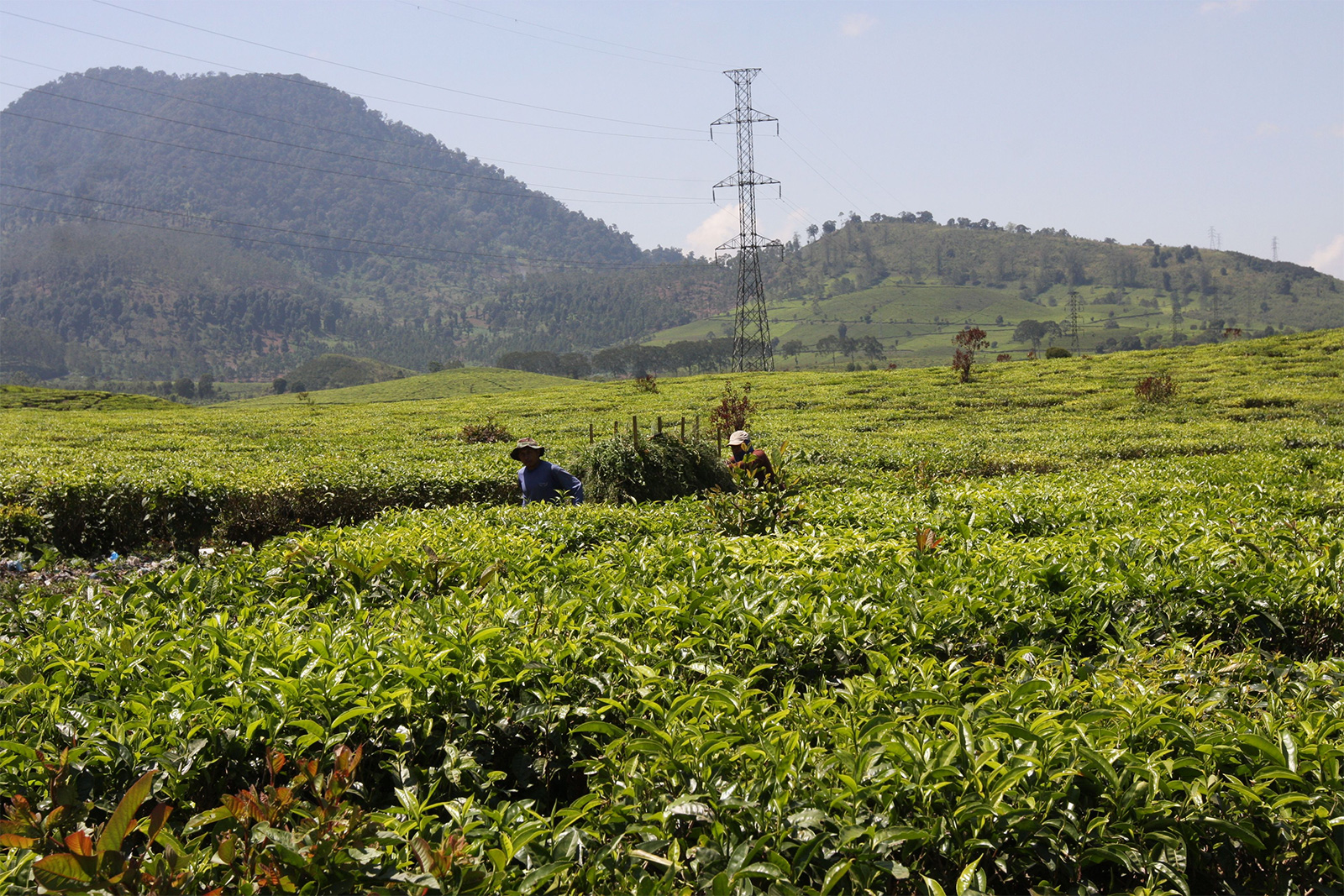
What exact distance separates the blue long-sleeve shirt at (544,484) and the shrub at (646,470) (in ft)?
2.32

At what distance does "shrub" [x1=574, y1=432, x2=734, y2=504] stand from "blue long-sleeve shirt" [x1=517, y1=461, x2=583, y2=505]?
2.32ft

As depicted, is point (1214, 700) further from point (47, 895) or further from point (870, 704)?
point (47, 895)

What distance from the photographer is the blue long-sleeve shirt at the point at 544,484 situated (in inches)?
370

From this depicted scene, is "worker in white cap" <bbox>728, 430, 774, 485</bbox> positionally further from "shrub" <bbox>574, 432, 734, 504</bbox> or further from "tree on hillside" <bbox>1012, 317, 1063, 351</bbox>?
"tree on hillside" <bbox>1012, 317, 1063, 351</bbox>

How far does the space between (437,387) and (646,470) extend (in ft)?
219

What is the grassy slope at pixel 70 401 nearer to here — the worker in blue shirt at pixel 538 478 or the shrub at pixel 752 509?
the worker in blue shirt at pixel 538 478

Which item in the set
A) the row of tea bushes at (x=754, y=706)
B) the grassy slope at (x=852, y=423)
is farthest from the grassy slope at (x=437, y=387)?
the row of tea bushes at (x=754, y=706)

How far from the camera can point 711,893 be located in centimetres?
204

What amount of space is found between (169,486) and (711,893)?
10.1m

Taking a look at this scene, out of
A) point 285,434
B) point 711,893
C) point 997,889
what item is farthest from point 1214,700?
point 285,434

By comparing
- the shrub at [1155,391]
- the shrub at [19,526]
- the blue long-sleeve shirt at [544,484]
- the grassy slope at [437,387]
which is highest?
the grassy slope at [437,387]

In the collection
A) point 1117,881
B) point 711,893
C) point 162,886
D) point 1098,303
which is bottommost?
point 1117,881

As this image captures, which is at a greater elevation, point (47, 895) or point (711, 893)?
point (47, 895)

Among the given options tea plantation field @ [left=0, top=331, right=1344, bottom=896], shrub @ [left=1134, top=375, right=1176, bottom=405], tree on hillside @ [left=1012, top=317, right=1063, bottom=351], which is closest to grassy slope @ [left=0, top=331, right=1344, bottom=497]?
shrub @ [left=1134, top=375, right=1176, bottom=405]
